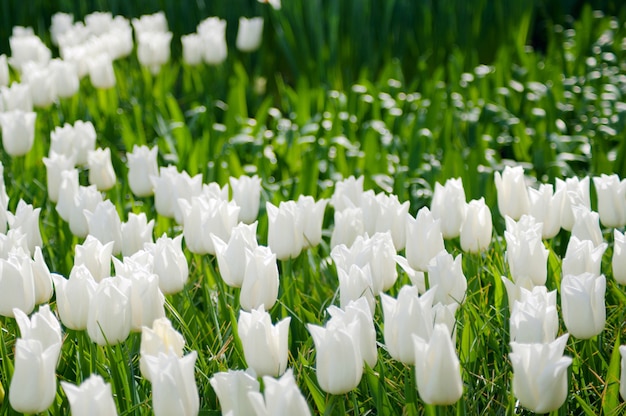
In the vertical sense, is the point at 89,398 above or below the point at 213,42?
above

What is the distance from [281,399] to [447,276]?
0.53 metres

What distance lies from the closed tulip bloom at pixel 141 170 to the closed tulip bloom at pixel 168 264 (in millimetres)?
723

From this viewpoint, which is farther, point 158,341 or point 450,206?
point 450,206

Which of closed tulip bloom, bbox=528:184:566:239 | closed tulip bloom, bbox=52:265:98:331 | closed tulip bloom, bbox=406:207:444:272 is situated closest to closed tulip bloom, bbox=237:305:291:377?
closed tulip bloom, bbox=52:265:98:331

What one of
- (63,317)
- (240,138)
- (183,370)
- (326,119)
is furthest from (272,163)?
(183,370)

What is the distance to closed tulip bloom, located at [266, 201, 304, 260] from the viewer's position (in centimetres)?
198

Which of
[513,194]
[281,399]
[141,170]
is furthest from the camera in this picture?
[141,170]

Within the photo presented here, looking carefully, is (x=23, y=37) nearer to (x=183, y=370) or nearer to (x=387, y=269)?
(x=387, y=269)

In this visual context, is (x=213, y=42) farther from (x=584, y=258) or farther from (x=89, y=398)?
(x=89, y=398)

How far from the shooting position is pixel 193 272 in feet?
7.67

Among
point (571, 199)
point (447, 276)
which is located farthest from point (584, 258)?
point (571, 199)

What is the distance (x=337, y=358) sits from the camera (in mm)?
1416

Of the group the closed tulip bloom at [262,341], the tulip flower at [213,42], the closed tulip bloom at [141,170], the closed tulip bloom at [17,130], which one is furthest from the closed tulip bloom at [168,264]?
the tulip flower at [213,42]

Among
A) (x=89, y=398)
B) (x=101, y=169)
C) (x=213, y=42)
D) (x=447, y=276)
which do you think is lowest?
(x=213, y=42)
